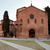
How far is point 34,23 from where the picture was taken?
94.0 feet

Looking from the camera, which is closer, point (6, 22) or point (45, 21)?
point (45, 21)

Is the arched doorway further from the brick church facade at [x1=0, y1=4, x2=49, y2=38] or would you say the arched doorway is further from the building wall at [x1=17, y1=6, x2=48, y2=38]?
the building wall at [x1=17, y1=6, x2=48, y2=38]

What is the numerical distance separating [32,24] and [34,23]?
0.71 m

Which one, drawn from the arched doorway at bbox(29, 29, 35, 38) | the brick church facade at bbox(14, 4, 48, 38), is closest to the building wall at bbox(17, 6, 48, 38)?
the brick church facade at bbox(14, 4, 48, 38)

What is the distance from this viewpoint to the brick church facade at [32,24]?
2816cm

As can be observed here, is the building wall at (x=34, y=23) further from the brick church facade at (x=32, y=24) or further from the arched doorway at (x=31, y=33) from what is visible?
the arched doorway at (x=31, y=33)

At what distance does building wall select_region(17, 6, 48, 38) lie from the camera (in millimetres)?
28122

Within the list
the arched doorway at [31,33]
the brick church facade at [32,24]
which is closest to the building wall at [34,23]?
the brick church facade at [32,24]

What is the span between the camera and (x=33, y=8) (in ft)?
96.7

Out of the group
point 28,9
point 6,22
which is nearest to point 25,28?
point 28,9

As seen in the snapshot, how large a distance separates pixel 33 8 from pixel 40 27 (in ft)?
21.3

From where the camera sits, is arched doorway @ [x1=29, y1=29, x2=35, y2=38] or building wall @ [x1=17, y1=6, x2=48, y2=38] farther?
arched doorway @ [x1=29, y1=29, x2=35, y2=38]

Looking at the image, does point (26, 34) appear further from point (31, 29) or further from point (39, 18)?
point (39, 18)

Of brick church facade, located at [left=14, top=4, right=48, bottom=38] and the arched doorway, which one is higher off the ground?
brick church facade, located at [left=14, top=4, right=48, bottom=38]
